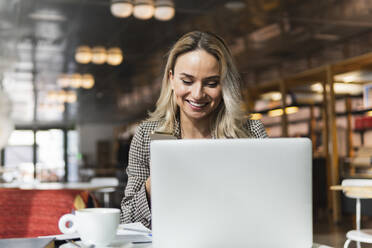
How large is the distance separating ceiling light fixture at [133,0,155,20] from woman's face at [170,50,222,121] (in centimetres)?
495

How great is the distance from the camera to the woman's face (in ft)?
4.93

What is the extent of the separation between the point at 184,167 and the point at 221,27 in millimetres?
6809

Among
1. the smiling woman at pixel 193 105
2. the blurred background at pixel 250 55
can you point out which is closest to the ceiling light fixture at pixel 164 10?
the blurred background at pixel 250 55

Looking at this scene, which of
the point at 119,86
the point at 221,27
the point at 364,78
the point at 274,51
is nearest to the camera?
the point at 221,27

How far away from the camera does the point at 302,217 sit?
0.85 m

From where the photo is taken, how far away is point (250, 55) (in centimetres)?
887

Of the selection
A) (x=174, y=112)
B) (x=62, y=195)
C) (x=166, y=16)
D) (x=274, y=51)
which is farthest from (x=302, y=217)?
(x=274, y=51)

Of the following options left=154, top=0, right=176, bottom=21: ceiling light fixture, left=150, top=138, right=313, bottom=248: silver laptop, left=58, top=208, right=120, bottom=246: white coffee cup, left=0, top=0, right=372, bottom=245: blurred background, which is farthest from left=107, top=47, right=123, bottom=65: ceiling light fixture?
left=150, top=138, right=313, bottom=248: silver laptop

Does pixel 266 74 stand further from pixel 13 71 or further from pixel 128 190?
pixel 128 190

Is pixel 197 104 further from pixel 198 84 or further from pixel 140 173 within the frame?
pixel 140 173

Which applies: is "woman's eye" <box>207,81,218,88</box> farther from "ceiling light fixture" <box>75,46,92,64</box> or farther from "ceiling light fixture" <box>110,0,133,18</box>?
"ceiling light fixture" <box>75,46,92,64</box>

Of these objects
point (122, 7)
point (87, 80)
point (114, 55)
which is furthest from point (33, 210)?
point (87, 80)

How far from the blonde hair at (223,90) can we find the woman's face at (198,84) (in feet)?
0.09

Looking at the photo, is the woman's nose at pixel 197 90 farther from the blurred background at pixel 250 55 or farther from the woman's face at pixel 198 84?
the blurred background at pixel 250 55
